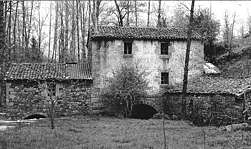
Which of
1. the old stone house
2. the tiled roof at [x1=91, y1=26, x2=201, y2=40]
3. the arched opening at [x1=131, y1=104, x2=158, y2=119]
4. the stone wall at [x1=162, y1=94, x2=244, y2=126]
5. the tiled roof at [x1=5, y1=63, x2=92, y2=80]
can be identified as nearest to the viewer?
the stone wall at [x1=162, y1=94, x2=244, y2=126]

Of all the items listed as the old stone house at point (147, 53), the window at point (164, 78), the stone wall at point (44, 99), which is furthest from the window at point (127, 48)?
the stone wall at point (44, 99)

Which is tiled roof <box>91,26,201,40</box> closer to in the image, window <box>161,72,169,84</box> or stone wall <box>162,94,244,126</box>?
window <box>161,72,169,84</box>

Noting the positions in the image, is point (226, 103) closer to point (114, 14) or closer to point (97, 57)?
point (97, 57)

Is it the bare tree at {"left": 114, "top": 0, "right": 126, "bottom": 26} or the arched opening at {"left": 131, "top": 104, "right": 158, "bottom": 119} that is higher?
the bare tree at {"left": 114, "top": 0, "right": 126, "bottom": 26}

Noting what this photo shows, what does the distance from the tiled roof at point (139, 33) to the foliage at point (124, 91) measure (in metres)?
2.58

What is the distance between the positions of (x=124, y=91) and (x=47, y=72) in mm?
5948

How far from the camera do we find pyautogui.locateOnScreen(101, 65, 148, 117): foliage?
2434 centimetres

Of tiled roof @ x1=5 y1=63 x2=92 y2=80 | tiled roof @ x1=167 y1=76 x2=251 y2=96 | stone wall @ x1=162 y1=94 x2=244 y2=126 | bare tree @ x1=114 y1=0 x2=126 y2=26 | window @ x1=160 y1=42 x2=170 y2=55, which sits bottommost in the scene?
stone wall @ x1=162 y1=94 x2=244 y2=126

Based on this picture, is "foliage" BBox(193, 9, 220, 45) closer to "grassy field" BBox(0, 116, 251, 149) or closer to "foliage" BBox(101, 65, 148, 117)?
"foliage" BBox(101, 65, 148, 117)

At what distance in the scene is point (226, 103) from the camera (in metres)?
21.0

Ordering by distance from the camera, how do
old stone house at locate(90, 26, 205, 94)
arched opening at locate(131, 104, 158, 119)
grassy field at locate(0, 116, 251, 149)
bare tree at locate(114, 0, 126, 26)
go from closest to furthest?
grassy field at locate(0, 116, 251, 149)
old stone house at locate(90, 26, 205, 94)
arched opening at locate(131, 104, 158, 119)
bare tree at locate(114, 0, 126, 26)

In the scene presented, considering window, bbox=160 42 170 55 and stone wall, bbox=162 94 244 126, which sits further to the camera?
window, bbox=160 42 170 55

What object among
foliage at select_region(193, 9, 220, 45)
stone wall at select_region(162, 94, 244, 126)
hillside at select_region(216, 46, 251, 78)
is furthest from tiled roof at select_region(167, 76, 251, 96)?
foliage at select_region(193, 9, 220, 45)

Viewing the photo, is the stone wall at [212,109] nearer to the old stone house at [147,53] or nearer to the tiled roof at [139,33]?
the old stone house at [147,53]
